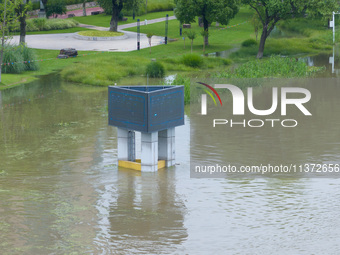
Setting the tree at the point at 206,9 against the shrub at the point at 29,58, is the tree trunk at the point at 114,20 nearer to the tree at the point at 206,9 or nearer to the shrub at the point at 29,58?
the tree at the point at 206,9

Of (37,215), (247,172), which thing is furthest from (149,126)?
(37,215)

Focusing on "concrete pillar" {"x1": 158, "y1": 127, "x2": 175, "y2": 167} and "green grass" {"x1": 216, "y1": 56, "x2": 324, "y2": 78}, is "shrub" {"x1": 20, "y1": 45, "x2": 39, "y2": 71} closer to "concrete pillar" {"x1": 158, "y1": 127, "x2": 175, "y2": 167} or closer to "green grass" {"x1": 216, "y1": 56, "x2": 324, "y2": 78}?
"green grass" {"x1": 216, "y1": 56, "x2": 324, "y2": 78}

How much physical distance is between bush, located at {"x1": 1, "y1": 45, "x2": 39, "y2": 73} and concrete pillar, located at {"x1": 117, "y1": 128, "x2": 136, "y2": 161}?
27.5 m

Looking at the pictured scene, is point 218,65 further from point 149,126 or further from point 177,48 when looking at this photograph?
point 149,126

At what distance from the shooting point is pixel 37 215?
63.9 ft

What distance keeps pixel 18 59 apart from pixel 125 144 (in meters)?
28.1

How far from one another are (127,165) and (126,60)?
29635 mm

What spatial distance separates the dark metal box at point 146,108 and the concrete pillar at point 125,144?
0.42m

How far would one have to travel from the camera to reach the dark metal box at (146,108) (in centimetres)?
2328

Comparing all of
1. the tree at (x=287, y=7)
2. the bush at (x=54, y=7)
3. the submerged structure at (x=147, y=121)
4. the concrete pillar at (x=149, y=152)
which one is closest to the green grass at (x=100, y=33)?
the bush at (x=54, y=7)

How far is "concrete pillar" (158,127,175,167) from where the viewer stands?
2450cm

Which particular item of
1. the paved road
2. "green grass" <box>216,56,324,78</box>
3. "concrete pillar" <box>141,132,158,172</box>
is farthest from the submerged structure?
the paved road

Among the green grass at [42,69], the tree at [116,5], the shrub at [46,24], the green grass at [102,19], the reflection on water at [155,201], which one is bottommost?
the reflection on water at [155,201]
